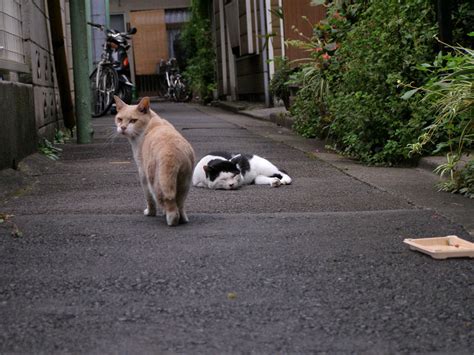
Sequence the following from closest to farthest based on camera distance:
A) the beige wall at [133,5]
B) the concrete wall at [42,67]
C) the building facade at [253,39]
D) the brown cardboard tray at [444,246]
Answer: the brown cardboard tray at [444,246] < the concrete wall at [42,67] < the building facade at [253,39] < the beige wall at [133,5]

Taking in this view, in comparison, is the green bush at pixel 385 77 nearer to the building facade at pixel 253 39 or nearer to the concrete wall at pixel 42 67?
the concrete wall at pixel 42 67

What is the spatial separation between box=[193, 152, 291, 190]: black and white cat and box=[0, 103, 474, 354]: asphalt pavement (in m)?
0.13

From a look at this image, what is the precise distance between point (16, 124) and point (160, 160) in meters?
2.86

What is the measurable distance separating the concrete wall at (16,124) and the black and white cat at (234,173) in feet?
4.76

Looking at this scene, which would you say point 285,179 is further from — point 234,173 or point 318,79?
point 318,79

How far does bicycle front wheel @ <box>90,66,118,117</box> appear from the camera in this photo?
14.4m

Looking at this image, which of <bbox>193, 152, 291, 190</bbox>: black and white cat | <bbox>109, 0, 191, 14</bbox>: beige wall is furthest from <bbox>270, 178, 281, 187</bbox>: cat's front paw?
<bbox>109, 0, 191, 14</bbox>: beige wall

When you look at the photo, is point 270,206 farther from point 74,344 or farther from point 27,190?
point 74,344

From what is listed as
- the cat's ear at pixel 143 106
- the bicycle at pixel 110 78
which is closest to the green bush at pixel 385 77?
the cat's ear at pixel 143 106

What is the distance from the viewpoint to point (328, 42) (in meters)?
9.96

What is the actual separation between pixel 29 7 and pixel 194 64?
53.3 feet

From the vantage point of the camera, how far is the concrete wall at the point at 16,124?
257 inches

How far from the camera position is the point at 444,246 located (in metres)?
3.97

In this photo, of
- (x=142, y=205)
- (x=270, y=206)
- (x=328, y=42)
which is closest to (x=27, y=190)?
(x=142, y=205)
